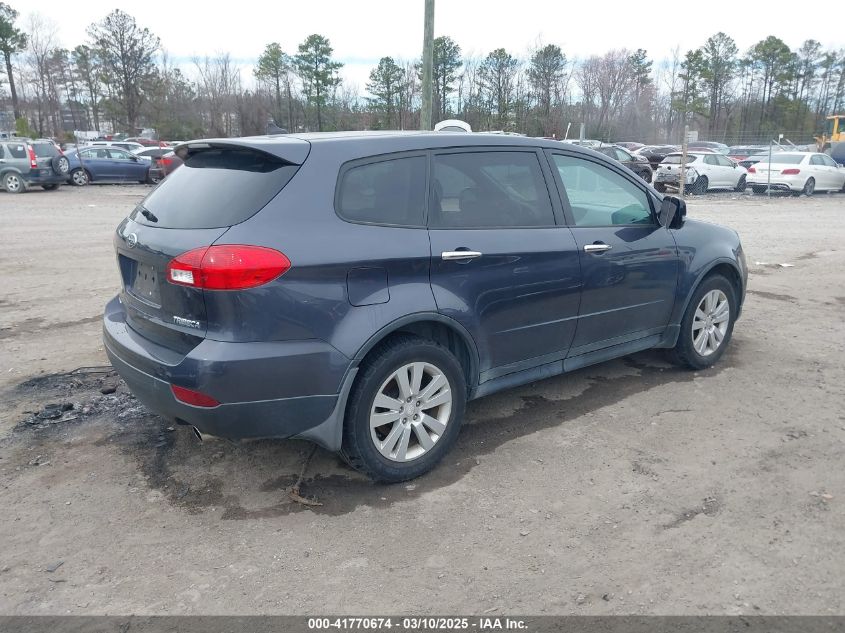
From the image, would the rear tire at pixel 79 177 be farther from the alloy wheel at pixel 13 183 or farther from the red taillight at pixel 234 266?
the red taillight at pixel 234 266

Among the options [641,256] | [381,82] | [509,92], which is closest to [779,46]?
[509,92]

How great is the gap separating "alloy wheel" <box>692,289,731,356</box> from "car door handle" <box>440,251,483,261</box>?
7.61 ft

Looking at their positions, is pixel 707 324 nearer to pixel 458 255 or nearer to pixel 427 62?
pixel 458 255

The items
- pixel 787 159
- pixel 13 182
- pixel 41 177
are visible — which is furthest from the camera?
pixel 787 159

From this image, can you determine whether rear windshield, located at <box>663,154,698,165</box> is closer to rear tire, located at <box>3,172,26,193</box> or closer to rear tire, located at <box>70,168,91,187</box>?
rear tire, located at <box>70,168,91,187</box>

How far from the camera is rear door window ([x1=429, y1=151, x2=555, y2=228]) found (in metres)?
3.77

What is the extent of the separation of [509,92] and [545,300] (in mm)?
46880

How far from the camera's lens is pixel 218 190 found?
3.39 metres

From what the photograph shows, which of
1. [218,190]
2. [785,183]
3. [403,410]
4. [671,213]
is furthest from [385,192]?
[785,183]

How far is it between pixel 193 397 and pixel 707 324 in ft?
12.9

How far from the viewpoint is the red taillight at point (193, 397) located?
3.10 meters

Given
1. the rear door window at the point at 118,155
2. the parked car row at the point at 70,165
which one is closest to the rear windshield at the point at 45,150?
the parked car row at the point at 70,165

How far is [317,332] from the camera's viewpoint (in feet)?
10.5

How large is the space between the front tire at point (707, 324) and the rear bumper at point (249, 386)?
9.86 feet
